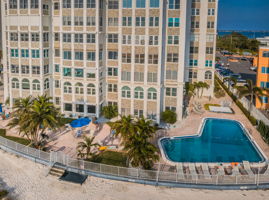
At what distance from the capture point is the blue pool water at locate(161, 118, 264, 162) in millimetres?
28109

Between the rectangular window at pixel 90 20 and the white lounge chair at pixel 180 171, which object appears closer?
the white lounge chair at pixel 180 171

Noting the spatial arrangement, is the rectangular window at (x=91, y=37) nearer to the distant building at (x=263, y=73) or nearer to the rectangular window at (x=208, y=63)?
the rectangular window at (x=208, y=63)

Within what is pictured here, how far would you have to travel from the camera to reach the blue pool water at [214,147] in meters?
28.1

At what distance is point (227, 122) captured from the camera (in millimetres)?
38656

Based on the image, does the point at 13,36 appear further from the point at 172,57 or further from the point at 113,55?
the point at 172,57

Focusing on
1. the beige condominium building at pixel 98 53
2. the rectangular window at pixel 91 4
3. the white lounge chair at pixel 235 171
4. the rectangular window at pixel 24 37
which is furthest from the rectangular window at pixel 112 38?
the white lounge chair at pixel 235 171

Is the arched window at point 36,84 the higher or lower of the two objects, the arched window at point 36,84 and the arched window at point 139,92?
the higher

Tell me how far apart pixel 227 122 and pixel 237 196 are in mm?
18084

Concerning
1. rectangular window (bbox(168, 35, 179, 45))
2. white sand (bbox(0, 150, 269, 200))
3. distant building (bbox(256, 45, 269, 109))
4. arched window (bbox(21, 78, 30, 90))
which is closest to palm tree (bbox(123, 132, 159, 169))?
white sand (bbox(0, 150, 269, 200))

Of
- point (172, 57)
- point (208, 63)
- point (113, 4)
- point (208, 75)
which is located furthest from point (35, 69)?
point (208, 75)

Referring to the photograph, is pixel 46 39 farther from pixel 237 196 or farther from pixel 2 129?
pixel 237 196

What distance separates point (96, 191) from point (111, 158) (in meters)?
5.22

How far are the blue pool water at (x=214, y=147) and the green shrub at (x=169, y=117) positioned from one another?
12.0 ft

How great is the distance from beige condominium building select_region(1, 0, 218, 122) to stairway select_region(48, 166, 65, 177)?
13811 millimetres
